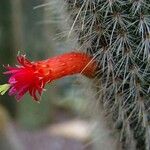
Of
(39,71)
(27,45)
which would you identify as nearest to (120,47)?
(39,71)

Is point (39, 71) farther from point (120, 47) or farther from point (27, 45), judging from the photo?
point (27, 45)

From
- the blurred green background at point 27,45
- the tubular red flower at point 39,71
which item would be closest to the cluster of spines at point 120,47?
the tubular red flower at point 39,71

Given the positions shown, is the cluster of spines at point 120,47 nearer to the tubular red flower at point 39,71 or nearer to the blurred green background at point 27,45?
the tubular red flower at point 39,71

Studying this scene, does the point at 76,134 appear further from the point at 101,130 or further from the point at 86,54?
the point at 86,54

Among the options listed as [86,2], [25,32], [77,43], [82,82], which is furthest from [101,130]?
[25,32]

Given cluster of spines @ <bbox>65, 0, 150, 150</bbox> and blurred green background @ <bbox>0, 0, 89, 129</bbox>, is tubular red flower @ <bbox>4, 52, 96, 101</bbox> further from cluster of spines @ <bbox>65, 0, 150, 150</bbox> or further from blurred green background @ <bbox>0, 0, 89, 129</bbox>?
blurred green background @ <bbox>0, 0, 89, 129</bbox>

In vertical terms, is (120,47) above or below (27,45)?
above
